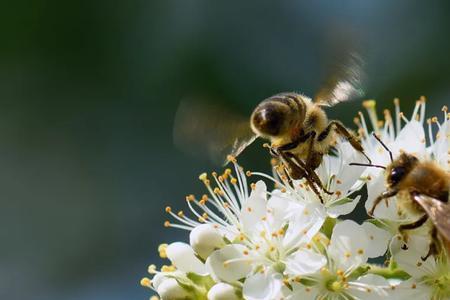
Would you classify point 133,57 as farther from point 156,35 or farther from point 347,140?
point 347,140

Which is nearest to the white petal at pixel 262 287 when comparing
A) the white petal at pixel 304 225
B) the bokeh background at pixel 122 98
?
the white petal at pixel 304 225

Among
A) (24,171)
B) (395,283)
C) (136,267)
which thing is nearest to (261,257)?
(395,283)

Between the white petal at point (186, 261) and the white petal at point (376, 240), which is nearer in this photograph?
the white petal at point (376, 240)

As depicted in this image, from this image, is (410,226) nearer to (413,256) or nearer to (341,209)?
(413,256)

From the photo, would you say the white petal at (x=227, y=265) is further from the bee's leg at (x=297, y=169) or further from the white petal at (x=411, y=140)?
the white petal at (x=411, y=140)

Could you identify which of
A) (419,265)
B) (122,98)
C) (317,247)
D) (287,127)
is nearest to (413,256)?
(419,265)

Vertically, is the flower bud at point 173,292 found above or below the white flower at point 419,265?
above

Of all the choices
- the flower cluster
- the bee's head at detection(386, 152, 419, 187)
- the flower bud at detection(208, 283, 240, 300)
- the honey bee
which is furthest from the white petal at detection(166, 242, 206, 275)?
the bee's head at detection(386, 152, 419, 187)
